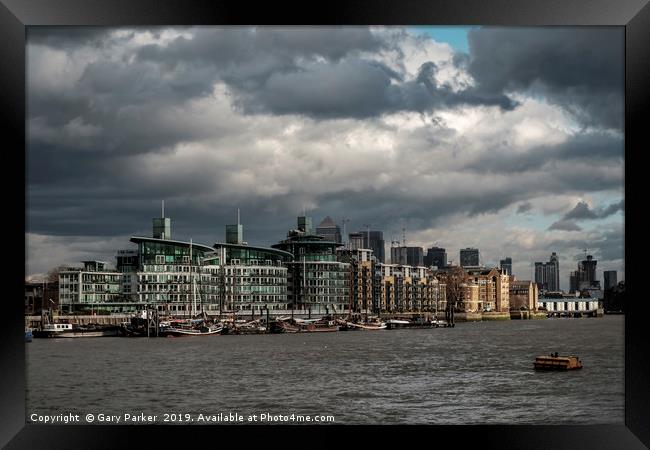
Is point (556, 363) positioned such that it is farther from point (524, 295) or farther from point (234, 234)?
point (524, 295)

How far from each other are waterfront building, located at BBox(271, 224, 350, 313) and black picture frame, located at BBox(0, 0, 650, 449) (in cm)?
4277

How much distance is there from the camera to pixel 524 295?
6253 centimetres

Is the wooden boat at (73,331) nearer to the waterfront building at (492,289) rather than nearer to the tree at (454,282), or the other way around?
the tree at (454,282)

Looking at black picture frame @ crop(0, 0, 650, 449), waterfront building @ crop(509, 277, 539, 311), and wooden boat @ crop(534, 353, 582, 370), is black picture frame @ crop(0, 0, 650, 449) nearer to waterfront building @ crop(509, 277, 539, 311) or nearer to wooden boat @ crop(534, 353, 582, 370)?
wooden boat @ crop(534, 353, 582, 370)

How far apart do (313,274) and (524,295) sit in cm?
2100

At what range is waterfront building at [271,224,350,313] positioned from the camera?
48344 mm

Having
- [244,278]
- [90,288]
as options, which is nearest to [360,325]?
[244,278]

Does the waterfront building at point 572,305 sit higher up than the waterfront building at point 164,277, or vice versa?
the waterfront building at point 164,277

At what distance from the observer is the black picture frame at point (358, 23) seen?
15.0 feet

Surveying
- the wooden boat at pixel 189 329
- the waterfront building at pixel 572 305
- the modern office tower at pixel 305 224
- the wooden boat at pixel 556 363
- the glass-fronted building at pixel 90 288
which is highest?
the modern office tower at pixel 305 224

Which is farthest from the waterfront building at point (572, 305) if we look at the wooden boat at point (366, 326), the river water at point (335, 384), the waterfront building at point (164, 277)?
the river water at point (335, 384)

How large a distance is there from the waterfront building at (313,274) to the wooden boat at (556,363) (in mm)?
28808

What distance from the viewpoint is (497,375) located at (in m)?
18.3

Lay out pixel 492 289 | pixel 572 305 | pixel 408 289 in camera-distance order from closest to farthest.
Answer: pixel 408 289 < pixel 492 289 < pixel 572 305
